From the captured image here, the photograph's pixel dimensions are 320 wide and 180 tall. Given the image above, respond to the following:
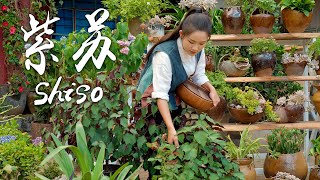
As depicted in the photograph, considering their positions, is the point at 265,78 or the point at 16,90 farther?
the point at 16,90

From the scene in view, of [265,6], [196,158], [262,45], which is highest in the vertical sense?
[265,6]

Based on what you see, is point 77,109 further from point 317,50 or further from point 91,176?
point 317,50

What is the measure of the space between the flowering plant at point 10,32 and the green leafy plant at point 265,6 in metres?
→ 2.65

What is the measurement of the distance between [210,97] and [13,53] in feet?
11.1

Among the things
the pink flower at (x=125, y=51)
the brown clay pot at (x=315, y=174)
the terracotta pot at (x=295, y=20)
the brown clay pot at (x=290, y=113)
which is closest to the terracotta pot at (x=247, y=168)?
the brown clay pot at (x=315, y=174)

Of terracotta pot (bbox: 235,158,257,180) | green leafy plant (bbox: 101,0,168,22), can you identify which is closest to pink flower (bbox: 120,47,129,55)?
terracotta pot (bbox: 235,158,257,180)

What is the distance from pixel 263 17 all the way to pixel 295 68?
0.51 m

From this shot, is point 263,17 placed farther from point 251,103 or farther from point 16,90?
point 16,90

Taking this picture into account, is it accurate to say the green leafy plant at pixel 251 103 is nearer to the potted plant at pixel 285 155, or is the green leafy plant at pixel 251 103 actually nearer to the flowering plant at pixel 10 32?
the potted plant at pixel 285 155

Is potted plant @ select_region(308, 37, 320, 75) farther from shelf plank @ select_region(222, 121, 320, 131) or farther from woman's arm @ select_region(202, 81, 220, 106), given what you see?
woman's arm @ select_region(202, 81, 220, 106)

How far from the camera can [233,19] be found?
4.39m

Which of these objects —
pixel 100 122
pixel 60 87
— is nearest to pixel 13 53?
pixel 60 87

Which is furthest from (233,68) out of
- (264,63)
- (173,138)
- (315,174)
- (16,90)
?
(16,90)

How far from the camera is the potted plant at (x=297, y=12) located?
4422mm
